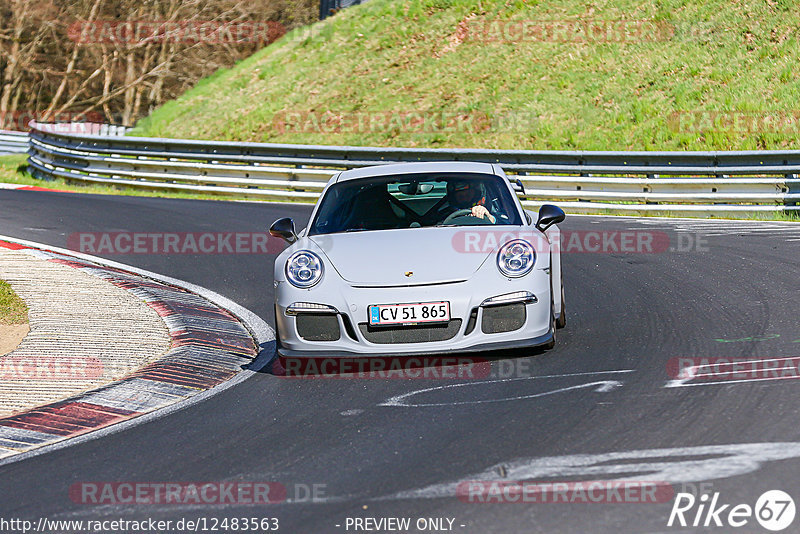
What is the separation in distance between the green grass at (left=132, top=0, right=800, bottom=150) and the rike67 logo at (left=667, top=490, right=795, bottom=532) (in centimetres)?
1901

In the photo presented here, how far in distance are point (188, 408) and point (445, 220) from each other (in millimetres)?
2409

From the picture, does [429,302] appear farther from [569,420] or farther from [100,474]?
[100,474]

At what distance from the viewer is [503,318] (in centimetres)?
671

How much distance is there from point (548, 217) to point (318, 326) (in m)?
1.85

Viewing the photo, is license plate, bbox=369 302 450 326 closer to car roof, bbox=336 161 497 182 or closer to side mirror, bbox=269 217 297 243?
side mirror, bbox=269 217 297 243

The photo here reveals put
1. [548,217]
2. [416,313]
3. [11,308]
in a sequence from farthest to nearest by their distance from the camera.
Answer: [11,308] → [548,217] → [416,313]

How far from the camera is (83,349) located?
7.73 meters

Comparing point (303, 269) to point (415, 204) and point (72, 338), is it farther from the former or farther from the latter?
point (72, 338)

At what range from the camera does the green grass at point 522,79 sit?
2450cm

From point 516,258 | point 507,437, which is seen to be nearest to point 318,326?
point 516,258

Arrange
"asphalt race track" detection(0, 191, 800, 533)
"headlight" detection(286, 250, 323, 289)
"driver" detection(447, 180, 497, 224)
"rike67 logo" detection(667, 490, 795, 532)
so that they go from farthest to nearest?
"driver" detection(447, 180, 497, 224) < "headlight" detection(286, 250, 323, 289) < "asphalt race track" detection(0, 191, 800, 533) < "rike67 logo" detection(667, 490, 795, 532)

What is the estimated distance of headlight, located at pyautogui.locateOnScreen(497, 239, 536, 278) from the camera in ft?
22.4

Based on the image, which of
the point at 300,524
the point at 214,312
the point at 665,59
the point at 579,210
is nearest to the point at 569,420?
the point at 300,524

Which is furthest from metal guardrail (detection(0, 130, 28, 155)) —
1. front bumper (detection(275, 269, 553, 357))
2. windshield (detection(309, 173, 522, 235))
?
front bumper (detection(275, 269, 553, 357))
